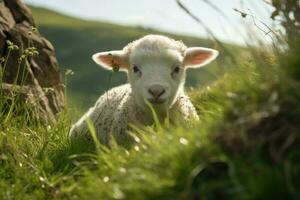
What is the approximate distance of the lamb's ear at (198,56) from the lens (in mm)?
8047

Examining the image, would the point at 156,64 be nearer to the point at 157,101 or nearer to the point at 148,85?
the point at 148,85

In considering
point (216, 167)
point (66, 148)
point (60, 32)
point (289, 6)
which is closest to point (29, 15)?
point (66, 148)

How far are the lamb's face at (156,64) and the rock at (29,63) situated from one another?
5.33ft

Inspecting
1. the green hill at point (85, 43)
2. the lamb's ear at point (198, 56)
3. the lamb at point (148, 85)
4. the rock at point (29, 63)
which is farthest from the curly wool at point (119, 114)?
the green hill at point (85, 43)

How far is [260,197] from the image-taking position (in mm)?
3268

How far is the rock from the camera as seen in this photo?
30.6 feet

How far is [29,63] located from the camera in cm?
980

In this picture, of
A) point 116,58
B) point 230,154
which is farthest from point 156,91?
point 230,154

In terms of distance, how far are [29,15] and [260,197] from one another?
792 cm

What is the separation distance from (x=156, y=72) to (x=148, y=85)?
37 centimetres

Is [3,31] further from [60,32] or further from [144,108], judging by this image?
[60,32]

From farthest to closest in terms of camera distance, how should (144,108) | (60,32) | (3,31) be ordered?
(60,32)
(3,31)
(144,108)

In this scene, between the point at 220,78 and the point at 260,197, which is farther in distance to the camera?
the point at 220,78

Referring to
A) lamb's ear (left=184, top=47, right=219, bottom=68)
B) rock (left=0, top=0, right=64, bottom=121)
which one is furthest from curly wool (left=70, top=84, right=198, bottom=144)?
rock (left=0, top=0, right=64, bottom=121)
